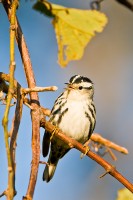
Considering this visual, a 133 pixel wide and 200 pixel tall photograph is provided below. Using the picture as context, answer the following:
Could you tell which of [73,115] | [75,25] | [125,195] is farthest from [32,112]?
[73,115]

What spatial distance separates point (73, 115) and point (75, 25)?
2.29m

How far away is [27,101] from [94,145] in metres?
0.87

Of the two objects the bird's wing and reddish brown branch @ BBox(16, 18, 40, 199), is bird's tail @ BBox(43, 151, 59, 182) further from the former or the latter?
reddish brown branch @ BBox(16, 18, 40, 199)

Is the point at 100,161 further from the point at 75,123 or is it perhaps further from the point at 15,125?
the point at 75,123

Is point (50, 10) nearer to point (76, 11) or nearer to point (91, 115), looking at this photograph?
point (76, 11)

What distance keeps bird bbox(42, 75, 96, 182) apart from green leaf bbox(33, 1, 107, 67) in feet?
6.79

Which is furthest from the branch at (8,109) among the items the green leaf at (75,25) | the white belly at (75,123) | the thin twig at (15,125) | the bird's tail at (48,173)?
the bird's tail at (48,173)

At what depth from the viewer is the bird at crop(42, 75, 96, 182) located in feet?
11.6

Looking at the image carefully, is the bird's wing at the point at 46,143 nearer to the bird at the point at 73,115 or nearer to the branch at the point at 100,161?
the bird at the point at 73,115

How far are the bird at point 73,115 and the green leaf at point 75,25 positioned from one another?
6.79ft

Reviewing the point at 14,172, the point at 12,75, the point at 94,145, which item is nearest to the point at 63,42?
the point at 12,75

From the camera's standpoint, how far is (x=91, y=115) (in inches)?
145

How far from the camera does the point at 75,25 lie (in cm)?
132

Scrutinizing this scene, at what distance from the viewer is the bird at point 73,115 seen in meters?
3.55
